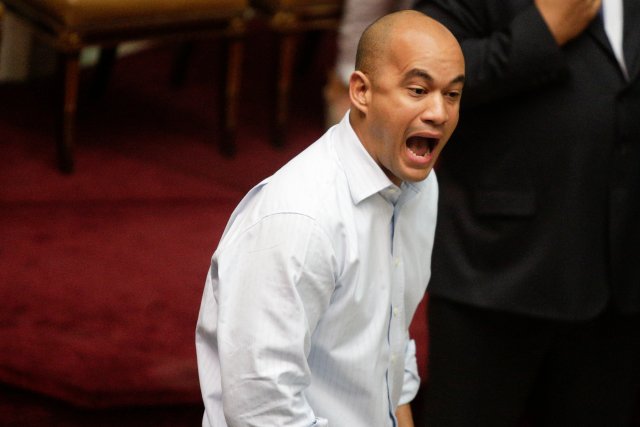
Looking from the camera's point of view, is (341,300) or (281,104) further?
(281,104)

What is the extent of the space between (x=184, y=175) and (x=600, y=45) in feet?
5.40

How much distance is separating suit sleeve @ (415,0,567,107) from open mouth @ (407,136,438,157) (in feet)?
1.18

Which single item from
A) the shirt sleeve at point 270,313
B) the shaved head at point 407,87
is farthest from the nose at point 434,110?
the shirt sleeve at point 270,313

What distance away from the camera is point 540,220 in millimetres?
1771

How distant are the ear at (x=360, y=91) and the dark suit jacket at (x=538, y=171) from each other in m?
0.40

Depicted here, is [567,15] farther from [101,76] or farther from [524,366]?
[101,76]

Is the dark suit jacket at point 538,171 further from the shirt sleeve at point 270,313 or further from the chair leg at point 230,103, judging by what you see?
the chair leg at point 230,103

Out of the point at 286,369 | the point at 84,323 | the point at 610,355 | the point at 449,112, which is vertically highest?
the point at 449,112

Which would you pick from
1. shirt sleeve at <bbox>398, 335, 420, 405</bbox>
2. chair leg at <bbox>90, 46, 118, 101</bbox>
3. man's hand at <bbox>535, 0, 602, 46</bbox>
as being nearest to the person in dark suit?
man's hand at <bbox>535, 0, 602, 46</bbox>

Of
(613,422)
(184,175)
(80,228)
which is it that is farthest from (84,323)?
(613,422)

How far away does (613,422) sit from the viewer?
1.94m

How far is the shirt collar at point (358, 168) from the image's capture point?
1.33 meters

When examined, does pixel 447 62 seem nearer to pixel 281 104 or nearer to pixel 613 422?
pixel 613 422

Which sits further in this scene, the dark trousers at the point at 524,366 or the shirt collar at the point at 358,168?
the dark trousers at the point at 524,366
